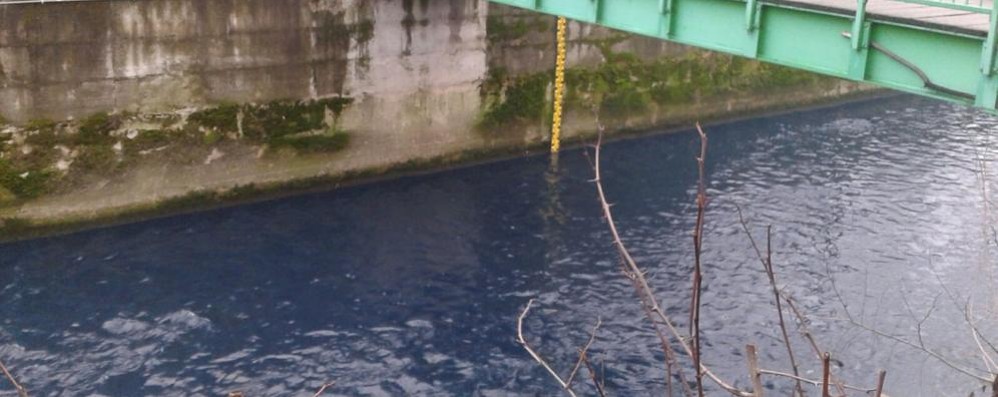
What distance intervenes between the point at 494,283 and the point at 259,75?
6.24m

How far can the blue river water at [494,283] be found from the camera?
12.2 meters

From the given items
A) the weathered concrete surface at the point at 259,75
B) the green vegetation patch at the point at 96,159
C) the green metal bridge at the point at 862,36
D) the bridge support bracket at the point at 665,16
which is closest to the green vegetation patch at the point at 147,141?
the weathered concrete surface at the point at 259,75

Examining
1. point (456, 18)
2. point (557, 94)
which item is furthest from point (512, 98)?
point (456, 18)

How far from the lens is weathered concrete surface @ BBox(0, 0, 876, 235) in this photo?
1580 cm

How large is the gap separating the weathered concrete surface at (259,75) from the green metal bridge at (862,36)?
24.3 ft

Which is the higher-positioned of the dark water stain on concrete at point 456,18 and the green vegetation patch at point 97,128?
the dark water stain on concrete at point 456,18

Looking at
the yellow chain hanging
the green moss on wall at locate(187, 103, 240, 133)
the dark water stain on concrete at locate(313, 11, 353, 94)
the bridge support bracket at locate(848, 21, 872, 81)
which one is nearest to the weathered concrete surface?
the dark water stain on concrete at locate(313, 11, 353, 94)

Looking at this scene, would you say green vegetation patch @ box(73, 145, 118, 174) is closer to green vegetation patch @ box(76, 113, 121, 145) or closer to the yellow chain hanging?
green vegetation patch @ box(76, 113, 121, 145)

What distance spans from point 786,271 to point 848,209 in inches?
149

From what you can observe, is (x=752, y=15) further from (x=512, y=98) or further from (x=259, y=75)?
(x=512, y=98)

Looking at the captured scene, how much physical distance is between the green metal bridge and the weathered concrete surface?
292 inches

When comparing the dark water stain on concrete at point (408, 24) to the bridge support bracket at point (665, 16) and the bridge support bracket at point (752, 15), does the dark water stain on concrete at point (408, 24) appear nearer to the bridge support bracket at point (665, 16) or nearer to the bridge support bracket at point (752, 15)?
the bridge support bracket at point (665, 16)

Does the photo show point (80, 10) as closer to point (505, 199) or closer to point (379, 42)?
point (379, 42)

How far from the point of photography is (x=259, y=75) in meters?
17.9
